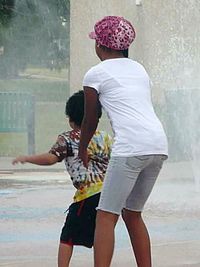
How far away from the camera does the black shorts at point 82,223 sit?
5320 mm

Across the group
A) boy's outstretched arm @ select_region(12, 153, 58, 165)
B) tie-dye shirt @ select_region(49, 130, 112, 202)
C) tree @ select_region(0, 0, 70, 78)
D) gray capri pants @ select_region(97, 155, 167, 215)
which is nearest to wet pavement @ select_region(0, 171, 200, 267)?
tie-dye shirt @ select_region(49, 130, 112, 202)

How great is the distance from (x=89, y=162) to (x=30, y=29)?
24.9m

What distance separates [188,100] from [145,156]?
7399 mm

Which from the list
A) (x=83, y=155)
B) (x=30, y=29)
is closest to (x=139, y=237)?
(x=83, y=155)

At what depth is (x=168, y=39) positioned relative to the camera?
608 inches

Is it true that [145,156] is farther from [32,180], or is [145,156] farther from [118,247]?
[32,180]

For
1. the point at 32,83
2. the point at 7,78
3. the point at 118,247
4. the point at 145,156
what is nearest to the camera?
the point at 145,156

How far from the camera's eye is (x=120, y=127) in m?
4.96

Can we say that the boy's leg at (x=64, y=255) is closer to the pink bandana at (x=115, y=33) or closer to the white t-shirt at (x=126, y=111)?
the white t-shirt at (x=126, y=111)

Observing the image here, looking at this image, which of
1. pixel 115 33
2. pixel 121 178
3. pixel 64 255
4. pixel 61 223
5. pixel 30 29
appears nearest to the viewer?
pixel 121 178

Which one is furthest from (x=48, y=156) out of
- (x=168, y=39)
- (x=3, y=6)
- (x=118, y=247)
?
(x=3, y=6)

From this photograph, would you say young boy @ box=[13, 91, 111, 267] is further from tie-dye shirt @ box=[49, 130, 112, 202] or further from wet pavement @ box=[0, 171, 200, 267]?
wet pavement @ box=[0, 171, 200, 267]

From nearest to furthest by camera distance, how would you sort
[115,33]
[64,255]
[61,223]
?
[115,33]
[64,255]
[61,223]

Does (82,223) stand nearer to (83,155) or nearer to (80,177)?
(80,177)
